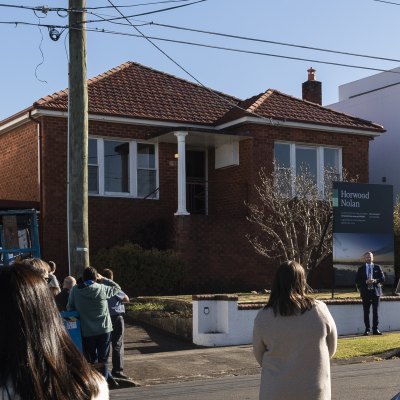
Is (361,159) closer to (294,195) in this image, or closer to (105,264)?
(294,195)

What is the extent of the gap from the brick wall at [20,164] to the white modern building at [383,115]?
1421 centimetres

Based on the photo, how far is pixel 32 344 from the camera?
87.1 inches

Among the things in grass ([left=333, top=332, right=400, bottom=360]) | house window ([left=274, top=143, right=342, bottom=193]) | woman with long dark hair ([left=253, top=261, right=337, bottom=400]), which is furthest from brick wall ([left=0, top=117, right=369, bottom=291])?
woman with long dark hair ([left=253, top=261, right=337, bottom=400])

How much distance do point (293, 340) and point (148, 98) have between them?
19.5 meters

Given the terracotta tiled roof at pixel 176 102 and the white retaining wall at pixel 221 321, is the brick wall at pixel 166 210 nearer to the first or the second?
the terracotta tiled roof at pixel 176 102

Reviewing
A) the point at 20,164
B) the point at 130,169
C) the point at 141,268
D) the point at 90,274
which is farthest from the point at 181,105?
the point at 90,274

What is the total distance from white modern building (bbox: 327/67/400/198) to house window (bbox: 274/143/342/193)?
18.5 ft

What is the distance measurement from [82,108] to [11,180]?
486 inches

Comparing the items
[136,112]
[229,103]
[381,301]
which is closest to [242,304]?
[381,301]

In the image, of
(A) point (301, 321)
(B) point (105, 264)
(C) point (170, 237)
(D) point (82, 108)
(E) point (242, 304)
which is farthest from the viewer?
(C) point (170, 237)

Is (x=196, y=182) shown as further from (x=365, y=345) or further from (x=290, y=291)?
(x=290, y=291)

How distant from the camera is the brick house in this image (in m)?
21.1

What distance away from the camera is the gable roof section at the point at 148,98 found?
72.2 ft

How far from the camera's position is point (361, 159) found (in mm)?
24922
